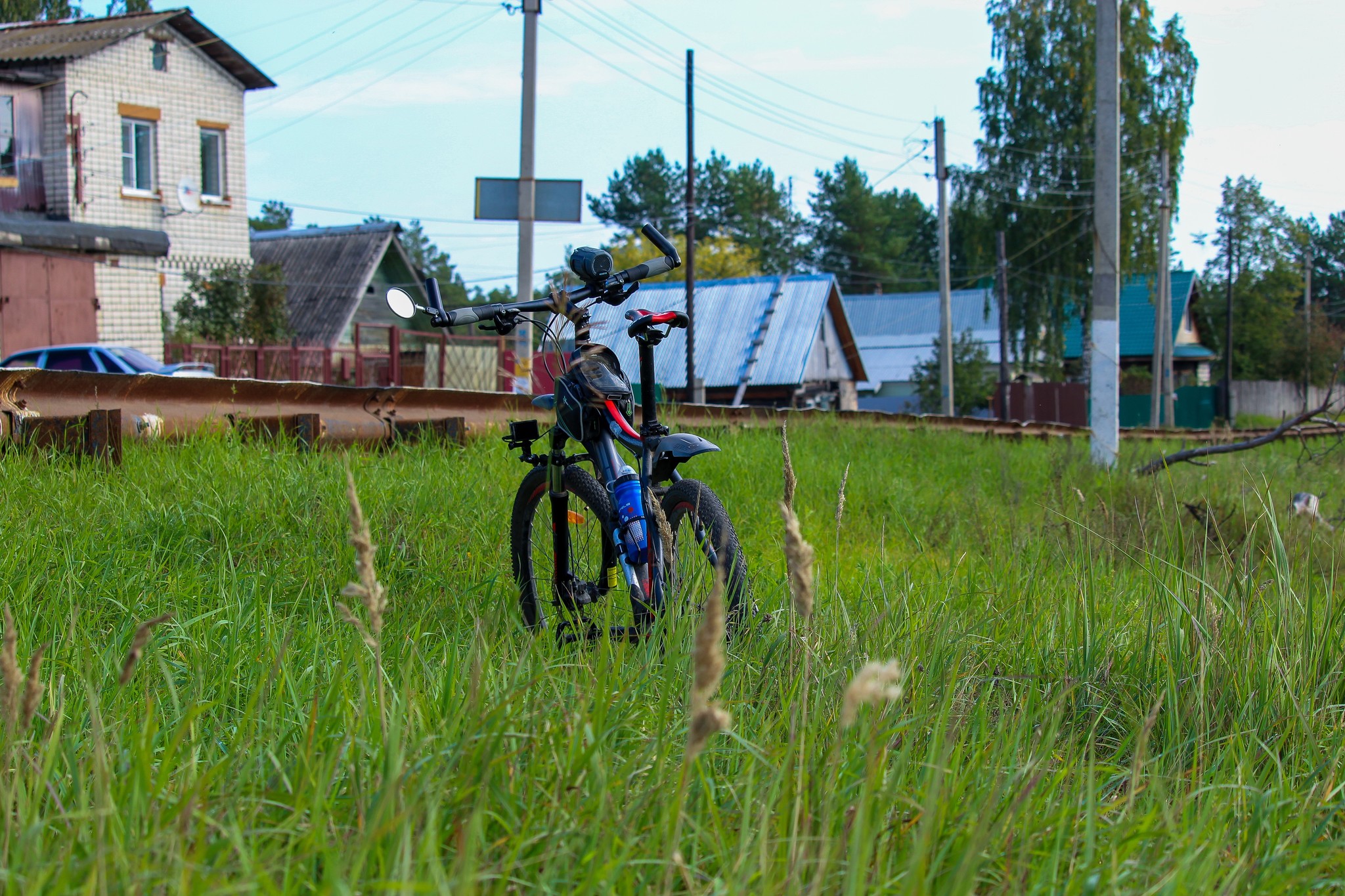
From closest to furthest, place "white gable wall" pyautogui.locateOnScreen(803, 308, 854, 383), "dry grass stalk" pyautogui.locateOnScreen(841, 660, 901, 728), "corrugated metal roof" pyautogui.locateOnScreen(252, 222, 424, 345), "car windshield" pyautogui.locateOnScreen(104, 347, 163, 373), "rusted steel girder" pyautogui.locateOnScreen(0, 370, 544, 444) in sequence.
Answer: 1. "dry grass stalk" pyautogui.locateOnScreen(841, 660, 901, 728)
2. "rusted steel girder" pyautogui.locateOnScreen(0, 370, 544, 444)
3. "car windshield" pyautogui.locateOnScreen(104, 347, 163, 373)
4. "corrugated metal roof" pyautogui.locateOnScreen(252, 222, 424, 345)
5. "white gable wall" pyautogui.locateOnScreen(803, 308, 854, 383)

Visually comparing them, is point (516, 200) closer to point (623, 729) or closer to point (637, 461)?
point (637, 461)

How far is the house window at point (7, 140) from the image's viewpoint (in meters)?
25.0

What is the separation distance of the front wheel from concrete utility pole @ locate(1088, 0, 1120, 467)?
399 inches

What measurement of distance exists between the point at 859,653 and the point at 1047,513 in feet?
12.3

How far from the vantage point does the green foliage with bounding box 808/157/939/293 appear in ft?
322

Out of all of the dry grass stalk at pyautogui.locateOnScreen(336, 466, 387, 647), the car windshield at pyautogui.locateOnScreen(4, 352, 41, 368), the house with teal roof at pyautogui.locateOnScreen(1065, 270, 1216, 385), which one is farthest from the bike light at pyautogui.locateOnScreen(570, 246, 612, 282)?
the house with teal roof at pyautogui.locateOnScreen(1065, 270, 1216, 385)

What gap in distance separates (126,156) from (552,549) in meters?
27.1

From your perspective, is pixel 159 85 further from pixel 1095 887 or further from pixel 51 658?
pixel 1095 887

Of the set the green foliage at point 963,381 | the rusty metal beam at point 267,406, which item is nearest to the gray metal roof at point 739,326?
the green foliage at point 963,381

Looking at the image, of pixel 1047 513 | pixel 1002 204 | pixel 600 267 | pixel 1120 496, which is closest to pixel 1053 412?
pixel 1002 204

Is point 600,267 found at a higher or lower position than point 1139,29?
lower

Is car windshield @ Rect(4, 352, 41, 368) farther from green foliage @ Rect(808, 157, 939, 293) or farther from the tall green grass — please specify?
green foliage @ Rect(808, 157, 939, 293)

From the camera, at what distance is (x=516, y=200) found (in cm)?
1423

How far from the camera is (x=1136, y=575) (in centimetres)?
478
